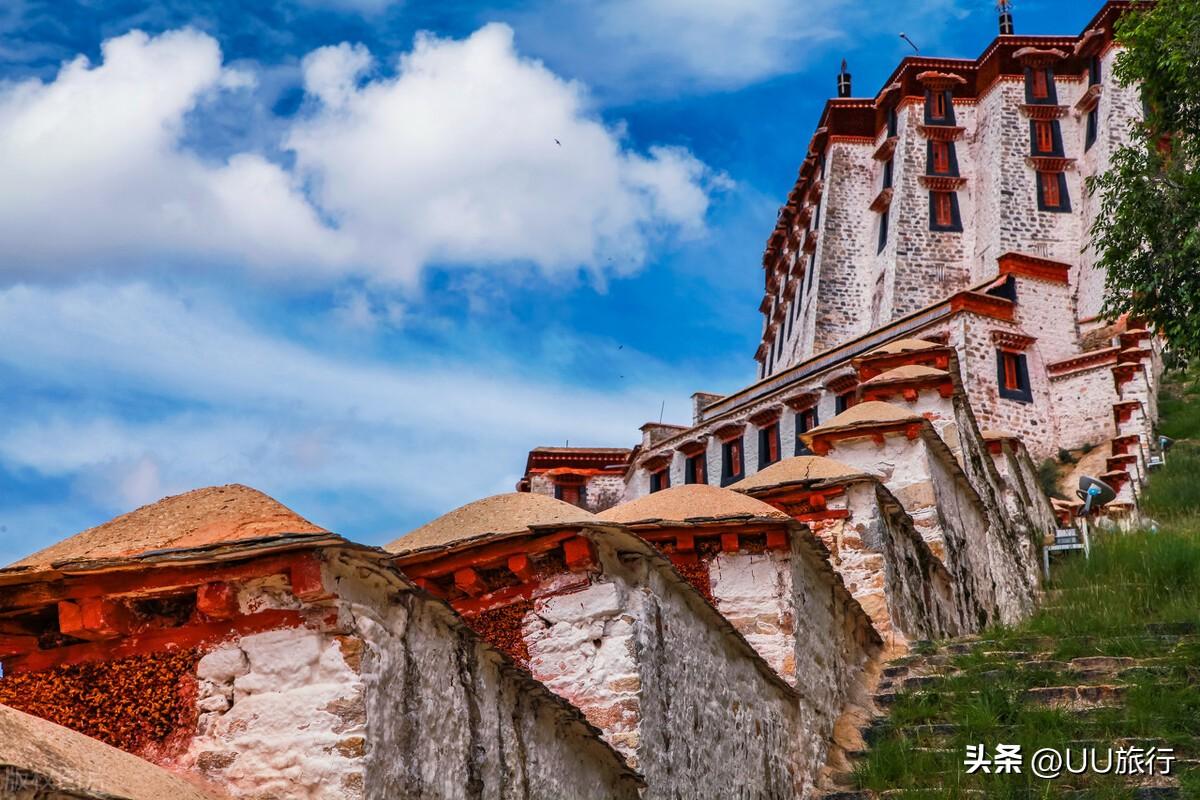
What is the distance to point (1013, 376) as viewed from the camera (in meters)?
35.9

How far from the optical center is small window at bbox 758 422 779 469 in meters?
36.6

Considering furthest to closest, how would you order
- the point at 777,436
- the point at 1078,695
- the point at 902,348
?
the point at 777,436 → the point at 902,348 → the point at 1078,695

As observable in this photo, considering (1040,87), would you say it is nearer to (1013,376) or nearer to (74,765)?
(1013,376)

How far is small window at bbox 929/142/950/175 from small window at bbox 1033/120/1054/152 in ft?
9.43

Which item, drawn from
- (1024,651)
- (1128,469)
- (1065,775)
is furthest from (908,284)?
(1065,775)

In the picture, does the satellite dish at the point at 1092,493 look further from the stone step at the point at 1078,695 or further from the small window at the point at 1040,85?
the small window at the point at 1040,85

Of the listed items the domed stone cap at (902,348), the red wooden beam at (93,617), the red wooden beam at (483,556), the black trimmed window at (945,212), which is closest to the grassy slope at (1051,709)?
the red wooden beam at (483,556)

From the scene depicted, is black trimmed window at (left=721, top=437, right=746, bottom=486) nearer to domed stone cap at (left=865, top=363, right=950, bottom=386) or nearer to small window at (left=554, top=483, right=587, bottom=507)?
small window at (left=554, top=483, right=587, bottom=507)

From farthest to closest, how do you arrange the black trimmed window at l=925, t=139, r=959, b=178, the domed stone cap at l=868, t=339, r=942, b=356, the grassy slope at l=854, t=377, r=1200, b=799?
the black trimmed window at l=925, t=139, r=959, b=178 < the domed stone cap at l=868, t=339, r=942, b=356 < the grassy slope at l=854, t=377, r=1200, b=799

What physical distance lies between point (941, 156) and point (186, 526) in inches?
1813

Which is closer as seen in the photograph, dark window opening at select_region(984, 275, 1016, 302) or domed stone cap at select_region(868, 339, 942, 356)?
domed stone cap at select_region(868, 339, 942, 356)

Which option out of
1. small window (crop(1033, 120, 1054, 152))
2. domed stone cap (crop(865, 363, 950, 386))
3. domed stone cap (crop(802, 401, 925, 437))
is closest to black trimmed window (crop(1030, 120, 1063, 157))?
small window (crop(1033, 120, 1054, 152))

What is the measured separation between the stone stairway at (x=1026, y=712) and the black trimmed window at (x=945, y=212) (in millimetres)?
36367

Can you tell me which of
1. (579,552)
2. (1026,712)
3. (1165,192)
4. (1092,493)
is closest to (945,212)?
(1092,493)
